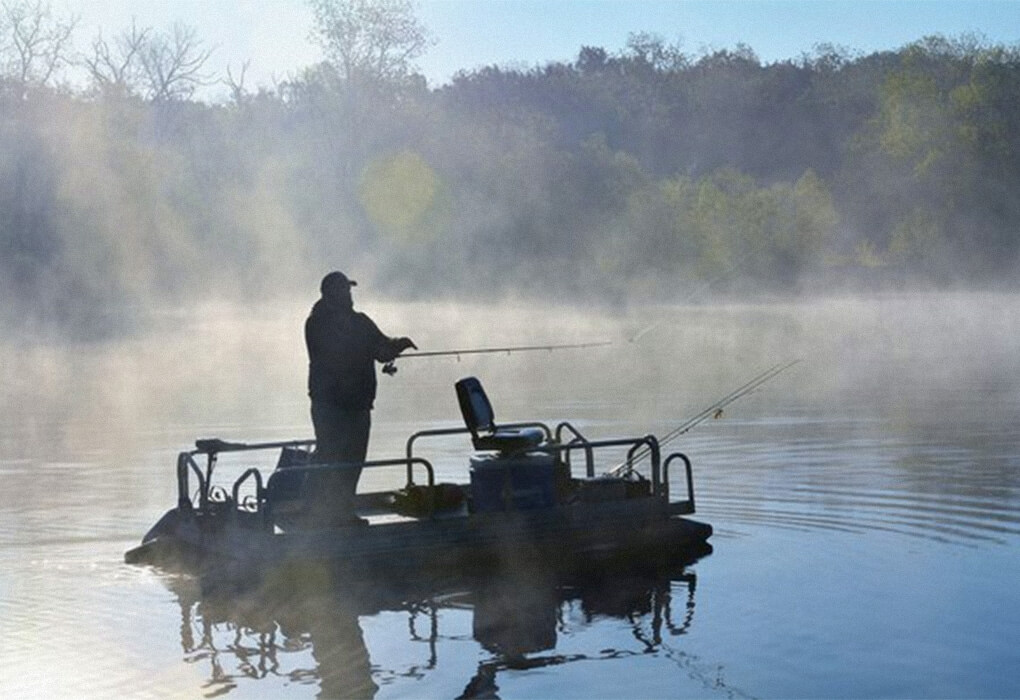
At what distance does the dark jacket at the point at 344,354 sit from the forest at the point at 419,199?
5752cm

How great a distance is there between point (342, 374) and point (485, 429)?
4.98 feet

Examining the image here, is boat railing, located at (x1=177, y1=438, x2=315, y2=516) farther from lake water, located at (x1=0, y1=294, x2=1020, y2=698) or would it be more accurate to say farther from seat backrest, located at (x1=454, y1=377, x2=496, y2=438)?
seat backrest, located at (x1=454, y1=377, x2=496, y2=438)

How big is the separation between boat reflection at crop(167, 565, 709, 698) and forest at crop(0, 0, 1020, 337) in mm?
58421

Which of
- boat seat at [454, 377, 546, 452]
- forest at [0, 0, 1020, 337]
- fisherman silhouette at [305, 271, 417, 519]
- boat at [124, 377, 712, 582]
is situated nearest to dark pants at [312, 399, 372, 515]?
fisherman silhouette at [305, 271, 417, 519]

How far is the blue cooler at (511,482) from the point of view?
55.7 feet

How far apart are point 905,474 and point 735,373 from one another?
71.9 ft

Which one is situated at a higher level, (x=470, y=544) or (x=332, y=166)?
(x=332, y=166)

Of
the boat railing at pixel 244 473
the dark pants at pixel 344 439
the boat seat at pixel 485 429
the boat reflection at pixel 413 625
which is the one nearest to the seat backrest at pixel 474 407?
the boat seat at pixel 485 429

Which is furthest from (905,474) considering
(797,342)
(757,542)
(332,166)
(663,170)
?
(663,170)

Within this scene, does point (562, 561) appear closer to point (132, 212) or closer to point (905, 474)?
point (905, 474)

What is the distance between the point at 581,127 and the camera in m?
135

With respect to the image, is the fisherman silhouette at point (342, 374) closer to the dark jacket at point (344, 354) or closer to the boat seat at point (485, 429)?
the dark jacket at point (344, 354)

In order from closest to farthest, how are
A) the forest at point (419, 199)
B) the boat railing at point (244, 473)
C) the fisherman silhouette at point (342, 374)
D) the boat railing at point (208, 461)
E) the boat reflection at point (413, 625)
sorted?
the boat reflection at point (413, 625), the boat railing at point (244, 473), the fisherman silhouette at point (342, 374), the boat railing at point (208, 461), the forest at point (419, 199)

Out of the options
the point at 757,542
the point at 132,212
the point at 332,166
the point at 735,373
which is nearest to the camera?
the point at 757,542
